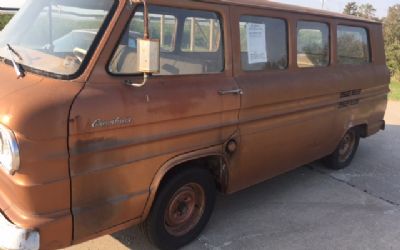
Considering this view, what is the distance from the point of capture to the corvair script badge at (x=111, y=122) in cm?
271

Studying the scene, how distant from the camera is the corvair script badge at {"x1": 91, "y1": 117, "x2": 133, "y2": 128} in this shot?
2707 mm

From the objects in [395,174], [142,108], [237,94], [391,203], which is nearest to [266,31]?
[237,94]

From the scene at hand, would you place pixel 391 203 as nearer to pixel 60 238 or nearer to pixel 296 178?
pixel 296 178

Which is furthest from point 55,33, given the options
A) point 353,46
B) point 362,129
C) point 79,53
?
point 362,129

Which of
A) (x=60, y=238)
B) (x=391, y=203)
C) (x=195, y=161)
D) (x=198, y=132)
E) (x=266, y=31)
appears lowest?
(x=391, y=203)

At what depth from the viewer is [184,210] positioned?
3.73 metres

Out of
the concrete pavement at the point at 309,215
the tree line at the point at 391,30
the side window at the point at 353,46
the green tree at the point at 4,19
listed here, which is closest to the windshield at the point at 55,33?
the concrete pavement at the point at 309,215

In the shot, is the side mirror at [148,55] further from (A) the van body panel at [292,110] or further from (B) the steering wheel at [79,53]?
(A) the van body panel at [292,110]

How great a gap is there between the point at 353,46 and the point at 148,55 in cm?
376

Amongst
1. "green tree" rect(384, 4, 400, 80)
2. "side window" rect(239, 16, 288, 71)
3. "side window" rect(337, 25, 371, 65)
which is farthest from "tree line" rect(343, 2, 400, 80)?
"side window" rect(239, 16, 288, 71)

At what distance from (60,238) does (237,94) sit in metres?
1.83

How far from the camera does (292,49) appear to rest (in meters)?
4.36

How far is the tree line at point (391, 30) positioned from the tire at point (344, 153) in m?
10.3

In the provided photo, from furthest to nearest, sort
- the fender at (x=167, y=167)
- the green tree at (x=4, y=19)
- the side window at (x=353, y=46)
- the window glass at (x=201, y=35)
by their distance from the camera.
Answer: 1. the green tree at (x=4, y=19)
2. the side window at (x=353, y=46)
3. the window glass at (x=201, y=35)
4. the fender at (x=167, y=167)
